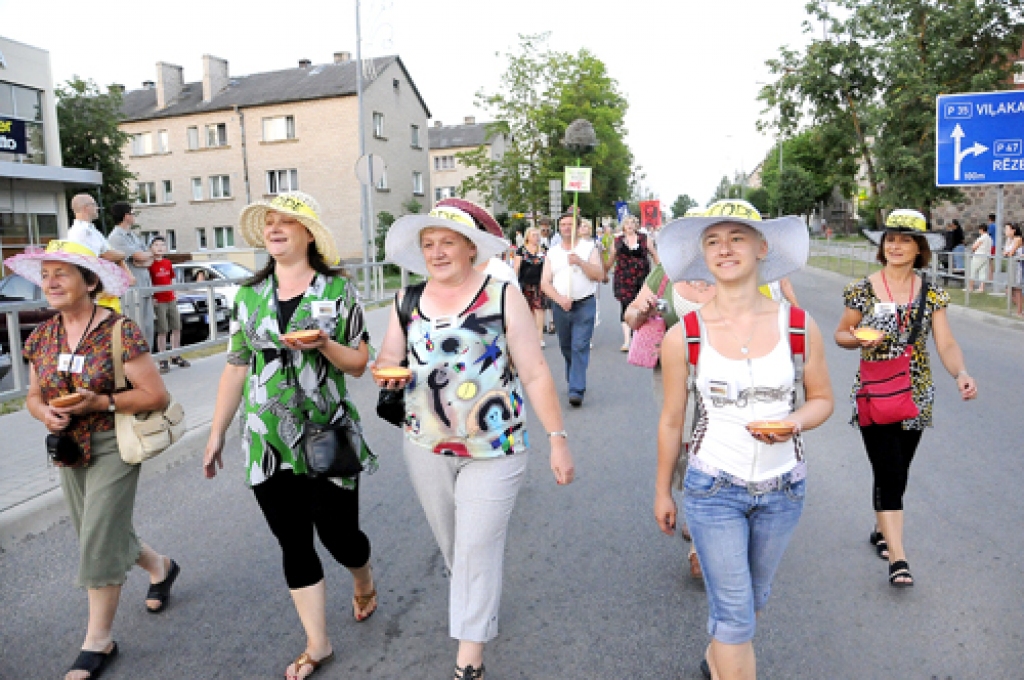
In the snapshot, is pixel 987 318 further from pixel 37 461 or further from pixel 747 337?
pixel 37 461

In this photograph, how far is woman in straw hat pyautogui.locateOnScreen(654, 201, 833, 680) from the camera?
2506mm

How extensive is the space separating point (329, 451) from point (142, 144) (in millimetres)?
50161

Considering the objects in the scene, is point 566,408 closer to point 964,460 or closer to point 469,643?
point 964,460

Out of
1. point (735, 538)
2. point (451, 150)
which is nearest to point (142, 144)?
point (451, 150)

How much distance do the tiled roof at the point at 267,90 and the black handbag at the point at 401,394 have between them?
39.6 metres

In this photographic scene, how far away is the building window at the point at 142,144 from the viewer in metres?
46.6

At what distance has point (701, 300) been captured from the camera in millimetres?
3988

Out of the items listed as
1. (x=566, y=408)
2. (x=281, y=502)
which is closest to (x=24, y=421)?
(x=566, y=408)

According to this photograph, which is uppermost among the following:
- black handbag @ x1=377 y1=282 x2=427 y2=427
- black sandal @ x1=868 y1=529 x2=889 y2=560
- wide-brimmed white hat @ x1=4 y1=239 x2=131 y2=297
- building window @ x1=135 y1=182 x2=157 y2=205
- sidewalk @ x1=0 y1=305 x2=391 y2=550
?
building window @ x1=135 y1=182 x2=157 y2=205

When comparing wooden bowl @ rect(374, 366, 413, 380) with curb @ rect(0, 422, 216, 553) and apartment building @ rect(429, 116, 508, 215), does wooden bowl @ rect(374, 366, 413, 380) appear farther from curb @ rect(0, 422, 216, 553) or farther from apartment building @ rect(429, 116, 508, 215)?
apartment building @ rect(429, 116, 508, 215)

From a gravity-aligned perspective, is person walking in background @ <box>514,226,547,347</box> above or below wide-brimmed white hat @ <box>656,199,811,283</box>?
below

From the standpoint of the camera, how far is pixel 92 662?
3205 millimetres

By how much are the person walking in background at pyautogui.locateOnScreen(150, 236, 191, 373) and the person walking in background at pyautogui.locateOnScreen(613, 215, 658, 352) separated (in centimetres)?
612

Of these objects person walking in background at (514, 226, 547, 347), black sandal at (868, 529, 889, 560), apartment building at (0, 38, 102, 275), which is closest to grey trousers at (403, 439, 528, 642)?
black sandal at (868, 529, 889, 560)
